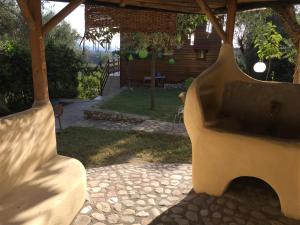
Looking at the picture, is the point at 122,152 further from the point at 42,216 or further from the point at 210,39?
the point at 210,39

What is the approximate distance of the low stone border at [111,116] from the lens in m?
10.6

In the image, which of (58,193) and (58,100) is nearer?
(58,193)

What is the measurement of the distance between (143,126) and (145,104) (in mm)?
3526

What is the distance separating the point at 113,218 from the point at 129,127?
6.06m

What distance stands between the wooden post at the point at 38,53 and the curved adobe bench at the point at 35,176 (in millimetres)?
205

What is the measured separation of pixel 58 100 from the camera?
1427 centimetres

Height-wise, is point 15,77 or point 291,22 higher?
point 291,22

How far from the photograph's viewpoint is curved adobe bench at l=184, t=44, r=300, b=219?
3918 mm

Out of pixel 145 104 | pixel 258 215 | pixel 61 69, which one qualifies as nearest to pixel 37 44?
pixel 258 215

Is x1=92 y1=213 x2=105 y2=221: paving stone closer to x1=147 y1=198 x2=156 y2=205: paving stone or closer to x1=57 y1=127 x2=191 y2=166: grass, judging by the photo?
x1=147 y1=198 x2=156 y2=205: paving stone

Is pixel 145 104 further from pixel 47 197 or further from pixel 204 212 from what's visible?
pixel 47 197

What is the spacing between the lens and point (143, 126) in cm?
989

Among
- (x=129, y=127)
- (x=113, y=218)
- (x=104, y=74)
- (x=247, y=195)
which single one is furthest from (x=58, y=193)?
(x=104, y=74)

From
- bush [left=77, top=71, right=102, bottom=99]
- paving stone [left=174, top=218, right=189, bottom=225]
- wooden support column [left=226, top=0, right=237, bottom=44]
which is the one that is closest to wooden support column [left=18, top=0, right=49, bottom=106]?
paving stone [left=174, top=218, right=189, bottom=225]
